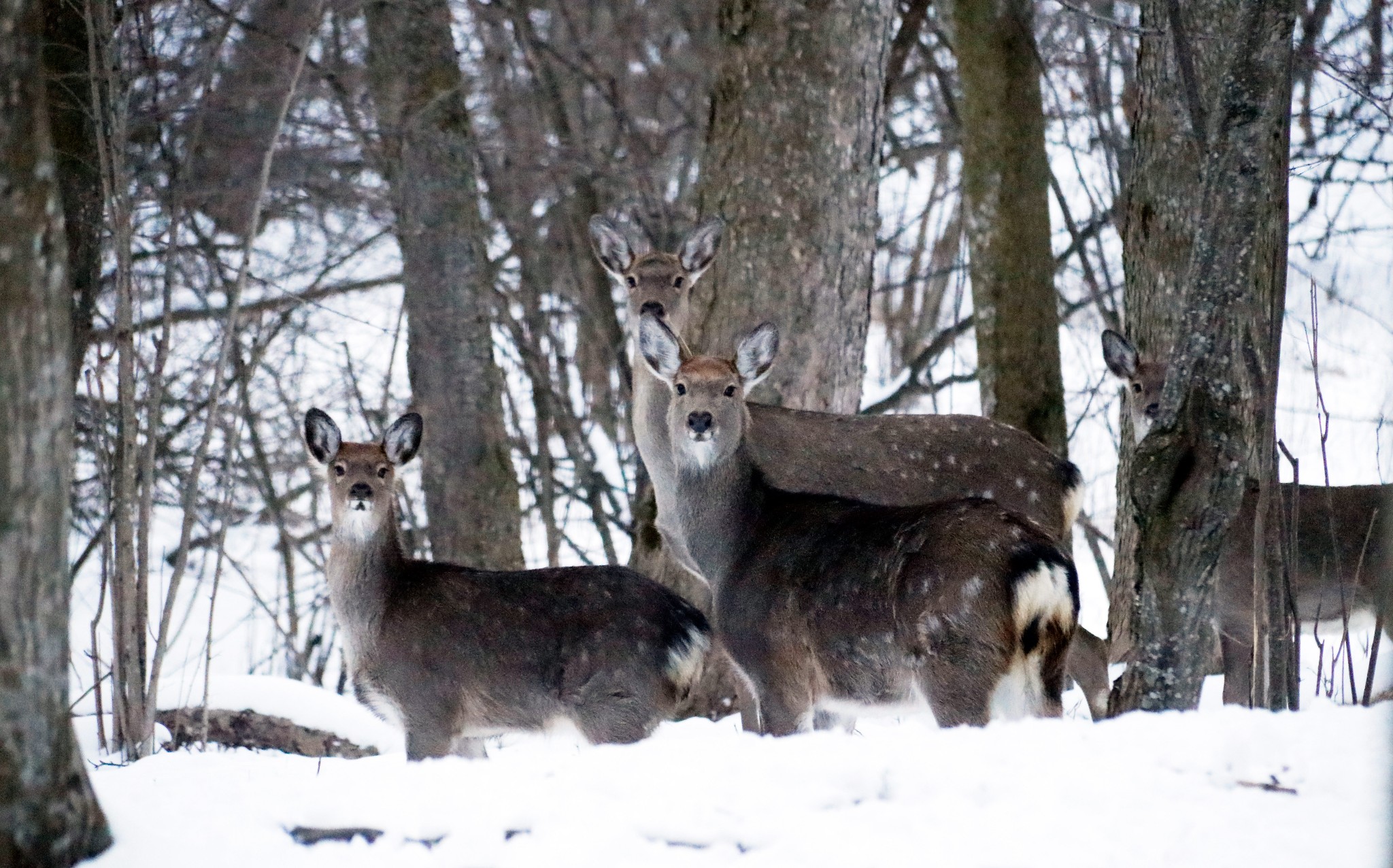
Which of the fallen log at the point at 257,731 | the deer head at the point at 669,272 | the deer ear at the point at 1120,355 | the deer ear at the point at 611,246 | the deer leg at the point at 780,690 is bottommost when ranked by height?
the fallen log at the point at 257,731

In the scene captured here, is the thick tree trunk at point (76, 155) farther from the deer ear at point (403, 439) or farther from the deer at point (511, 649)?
the deer at point (511, 649)

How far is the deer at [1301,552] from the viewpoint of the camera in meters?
9.15

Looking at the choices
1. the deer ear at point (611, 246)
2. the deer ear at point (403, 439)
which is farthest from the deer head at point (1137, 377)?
the deer ear at point (403, 439)

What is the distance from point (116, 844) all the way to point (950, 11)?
9.70 metres

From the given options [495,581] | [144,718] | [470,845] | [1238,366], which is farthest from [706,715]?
[470,845]

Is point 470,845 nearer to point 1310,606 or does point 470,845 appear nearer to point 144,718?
point 144,718

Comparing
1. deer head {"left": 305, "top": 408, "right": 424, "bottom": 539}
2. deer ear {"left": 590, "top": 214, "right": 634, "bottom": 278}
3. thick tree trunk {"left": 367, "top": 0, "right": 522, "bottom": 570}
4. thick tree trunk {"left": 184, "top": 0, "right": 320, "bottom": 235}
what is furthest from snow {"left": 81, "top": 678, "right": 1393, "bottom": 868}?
thick tree trunk {"left": 367, "top": 0, "right": 522, "bottom": 570}

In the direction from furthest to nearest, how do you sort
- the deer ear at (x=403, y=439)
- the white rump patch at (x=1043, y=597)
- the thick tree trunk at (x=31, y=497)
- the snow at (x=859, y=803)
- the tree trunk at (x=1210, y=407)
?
the deer ear at (x=403, y=439), the white rump patch at (x=1043, y=597), the tree trunk at (x=1210, y=407), the snow at (x=859, y=803), the thick tree trunk at (x=31, y=497)

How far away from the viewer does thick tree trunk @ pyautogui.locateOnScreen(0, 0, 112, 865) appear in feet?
12.5

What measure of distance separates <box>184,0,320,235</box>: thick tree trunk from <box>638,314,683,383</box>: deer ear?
2.88 metres

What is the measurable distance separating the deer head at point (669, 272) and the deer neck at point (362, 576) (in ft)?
7.28

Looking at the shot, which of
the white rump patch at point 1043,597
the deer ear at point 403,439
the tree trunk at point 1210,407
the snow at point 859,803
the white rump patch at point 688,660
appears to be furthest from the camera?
the deer ear at point 403,439

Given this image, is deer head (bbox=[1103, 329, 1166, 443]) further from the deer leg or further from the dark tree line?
the deer leg

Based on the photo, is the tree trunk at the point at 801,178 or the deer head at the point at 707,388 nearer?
the deer head at the point at 707,388
